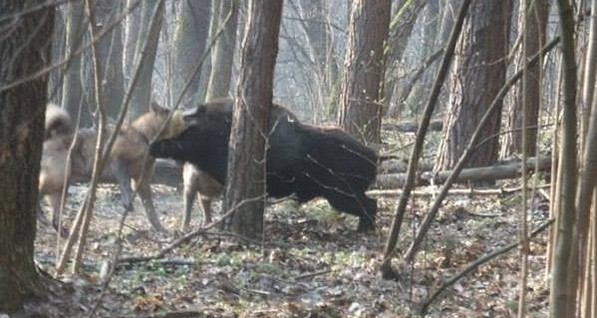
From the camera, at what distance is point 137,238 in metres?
10.6

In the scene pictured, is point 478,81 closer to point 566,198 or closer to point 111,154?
point 111,154

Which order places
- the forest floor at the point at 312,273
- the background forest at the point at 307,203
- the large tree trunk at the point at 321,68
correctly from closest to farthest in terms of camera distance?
the background forest at the point at 307,203 < the forest floor at the point at 312,273 < the large tree trunk at the point at 321,68

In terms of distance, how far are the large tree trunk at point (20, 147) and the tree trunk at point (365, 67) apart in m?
9.03

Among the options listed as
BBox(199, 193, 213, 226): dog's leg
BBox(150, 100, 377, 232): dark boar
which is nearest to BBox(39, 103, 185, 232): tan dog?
BBox(199, 193, 213, 226): dog's leg

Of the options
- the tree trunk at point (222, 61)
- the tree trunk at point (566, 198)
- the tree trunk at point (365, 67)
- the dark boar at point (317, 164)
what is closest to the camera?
the tree trunk at point (566, 198)

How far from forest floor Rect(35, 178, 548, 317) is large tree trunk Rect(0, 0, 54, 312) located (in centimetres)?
41

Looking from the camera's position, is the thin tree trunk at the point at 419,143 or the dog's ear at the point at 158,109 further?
the dog's ear at the point at 158,109

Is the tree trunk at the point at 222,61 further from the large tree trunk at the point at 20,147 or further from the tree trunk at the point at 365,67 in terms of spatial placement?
the large tree trunk at the point at 20,147

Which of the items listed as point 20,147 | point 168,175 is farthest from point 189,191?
point 20,147

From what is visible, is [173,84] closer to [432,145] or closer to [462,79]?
[432,145]

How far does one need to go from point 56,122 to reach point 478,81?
4582mm

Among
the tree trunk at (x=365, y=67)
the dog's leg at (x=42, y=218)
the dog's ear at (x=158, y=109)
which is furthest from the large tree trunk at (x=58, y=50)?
the tree trunk at (x=365, y=67)

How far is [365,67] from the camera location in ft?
49.2

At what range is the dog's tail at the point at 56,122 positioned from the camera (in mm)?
12117
